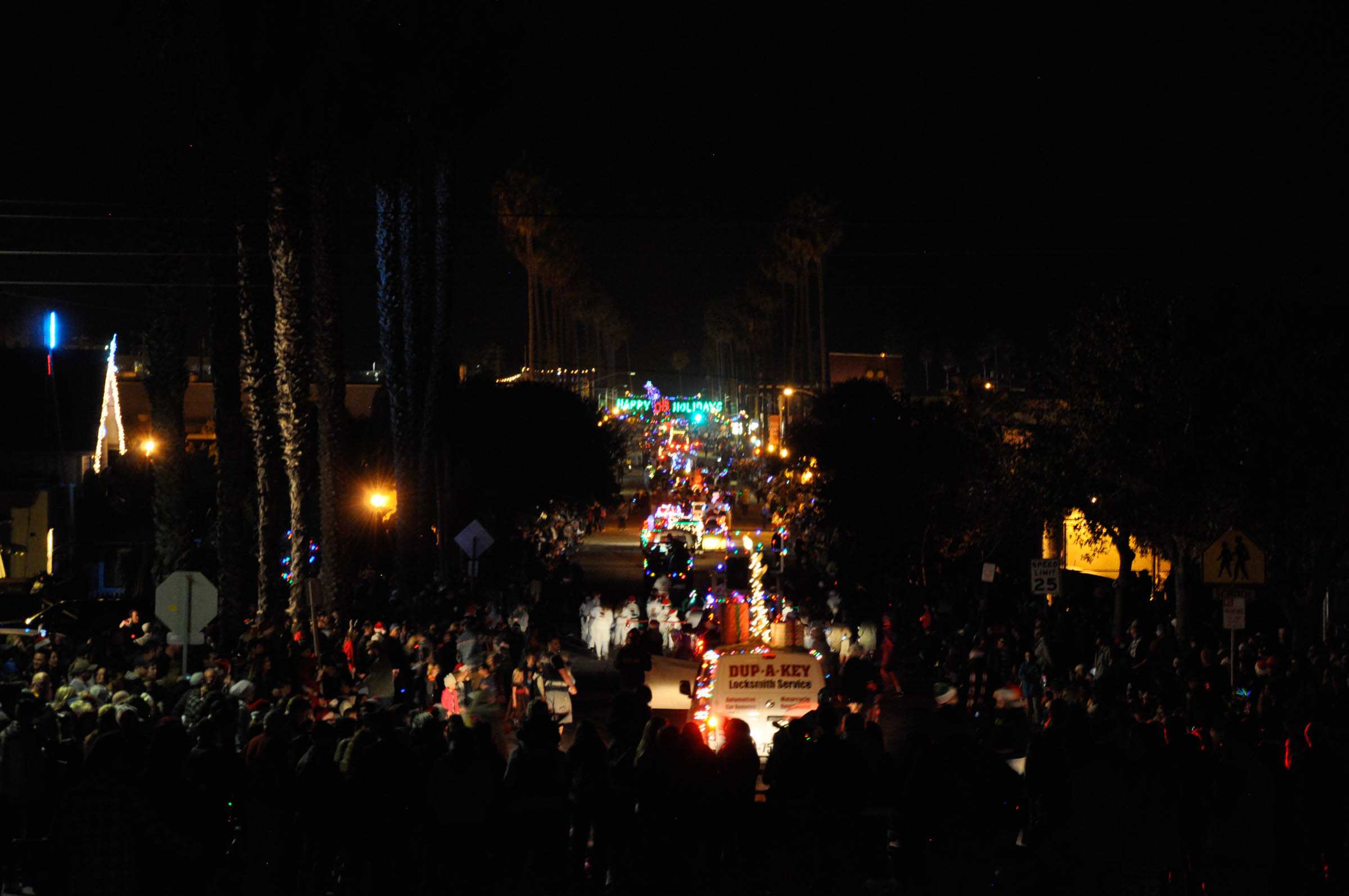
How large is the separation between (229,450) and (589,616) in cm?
719

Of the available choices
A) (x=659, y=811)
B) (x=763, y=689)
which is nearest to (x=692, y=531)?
(x=763, y=689)

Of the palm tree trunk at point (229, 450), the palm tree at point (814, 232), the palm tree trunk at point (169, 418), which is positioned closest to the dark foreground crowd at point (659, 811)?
the palm tree trunk at point (229, 450)

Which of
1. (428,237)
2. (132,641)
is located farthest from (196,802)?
(428,237)

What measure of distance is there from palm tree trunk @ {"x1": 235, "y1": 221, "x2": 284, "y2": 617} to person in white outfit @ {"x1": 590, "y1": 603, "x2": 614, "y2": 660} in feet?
18.6

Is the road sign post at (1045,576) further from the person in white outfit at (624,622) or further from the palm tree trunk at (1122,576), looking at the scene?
the person in white outfit at (624,622)

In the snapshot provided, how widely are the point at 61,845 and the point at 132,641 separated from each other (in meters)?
11.8

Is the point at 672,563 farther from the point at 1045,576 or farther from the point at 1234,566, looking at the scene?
the point at 1234,566

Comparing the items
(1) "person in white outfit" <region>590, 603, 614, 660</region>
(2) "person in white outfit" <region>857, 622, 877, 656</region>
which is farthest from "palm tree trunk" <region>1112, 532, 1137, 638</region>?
(1) "person in white outfit" <region>590, 603, 614, 660</region>

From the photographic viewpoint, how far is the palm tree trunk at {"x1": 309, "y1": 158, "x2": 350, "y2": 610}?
1028 inches

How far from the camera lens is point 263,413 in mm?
25562

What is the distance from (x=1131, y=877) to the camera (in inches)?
354

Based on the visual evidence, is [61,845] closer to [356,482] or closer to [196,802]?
[196,802]

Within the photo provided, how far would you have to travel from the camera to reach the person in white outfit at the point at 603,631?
26859mm

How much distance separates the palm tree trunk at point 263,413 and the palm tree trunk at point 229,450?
0.28m
